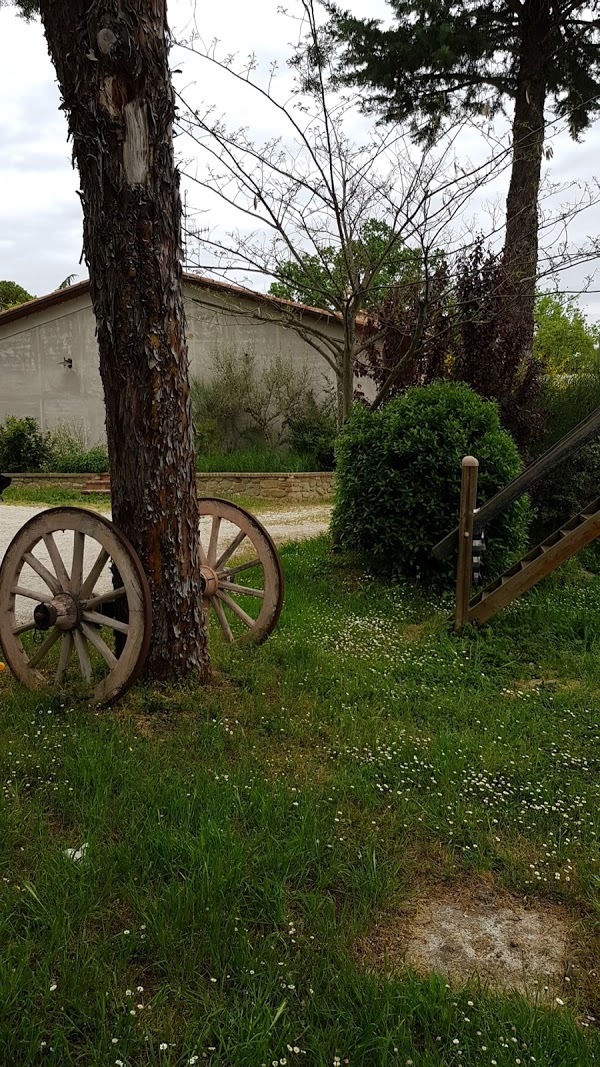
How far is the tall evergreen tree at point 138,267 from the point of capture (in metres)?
3.48

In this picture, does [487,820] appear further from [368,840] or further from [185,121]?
[185,121]

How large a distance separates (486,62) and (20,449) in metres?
12.3

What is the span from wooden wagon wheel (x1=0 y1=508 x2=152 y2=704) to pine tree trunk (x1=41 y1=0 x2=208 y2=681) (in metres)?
0.22

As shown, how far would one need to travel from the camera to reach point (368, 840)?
110 inches

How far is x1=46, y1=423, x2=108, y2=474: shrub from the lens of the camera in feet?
54.2

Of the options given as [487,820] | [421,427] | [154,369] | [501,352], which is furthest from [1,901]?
[501,352]

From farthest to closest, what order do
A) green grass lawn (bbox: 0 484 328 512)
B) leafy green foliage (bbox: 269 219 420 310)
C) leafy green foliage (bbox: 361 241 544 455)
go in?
green grass lawn (bbox: 0 484 328 512) < leafy green foliage (bbox: 361 241 544 455) < leafy green foliage (bbox: 269 219 420 310)

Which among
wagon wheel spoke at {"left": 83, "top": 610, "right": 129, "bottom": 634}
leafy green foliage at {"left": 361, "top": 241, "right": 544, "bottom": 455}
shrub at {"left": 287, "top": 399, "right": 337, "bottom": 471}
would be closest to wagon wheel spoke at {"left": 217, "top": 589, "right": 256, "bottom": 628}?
wagon wheel spoke at {"left": 83, "top": 610, "right": 129, "bottom": 634}

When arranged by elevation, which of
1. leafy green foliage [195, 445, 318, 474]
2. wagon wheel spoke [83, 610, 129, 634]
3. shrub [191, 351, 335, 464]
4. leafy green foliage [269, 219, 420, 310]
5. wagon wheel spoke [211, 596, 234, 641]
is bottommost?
wagon wheel spoke [211, 596, 234, 641]

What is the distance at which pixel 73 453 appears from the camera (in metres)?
17.4

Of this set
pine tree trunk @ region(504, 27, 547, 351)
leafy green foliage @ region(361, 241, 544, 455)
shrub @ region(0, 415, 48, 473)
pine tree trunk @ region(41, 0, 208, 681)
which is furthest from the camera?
shrub @ region(0, 415, 48, 473)

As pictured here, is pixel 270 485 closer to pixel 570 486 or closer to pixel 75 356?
pixel 75 356

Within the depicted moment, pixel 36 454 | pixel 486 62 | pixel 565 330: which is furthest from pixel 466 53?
pixel 565 330

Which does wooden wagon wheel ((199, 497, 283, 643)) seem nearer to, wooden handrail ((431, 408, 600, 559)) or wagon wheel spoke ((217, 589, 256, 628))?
wagon wheel spoke ((217, 589, 256, 628))
